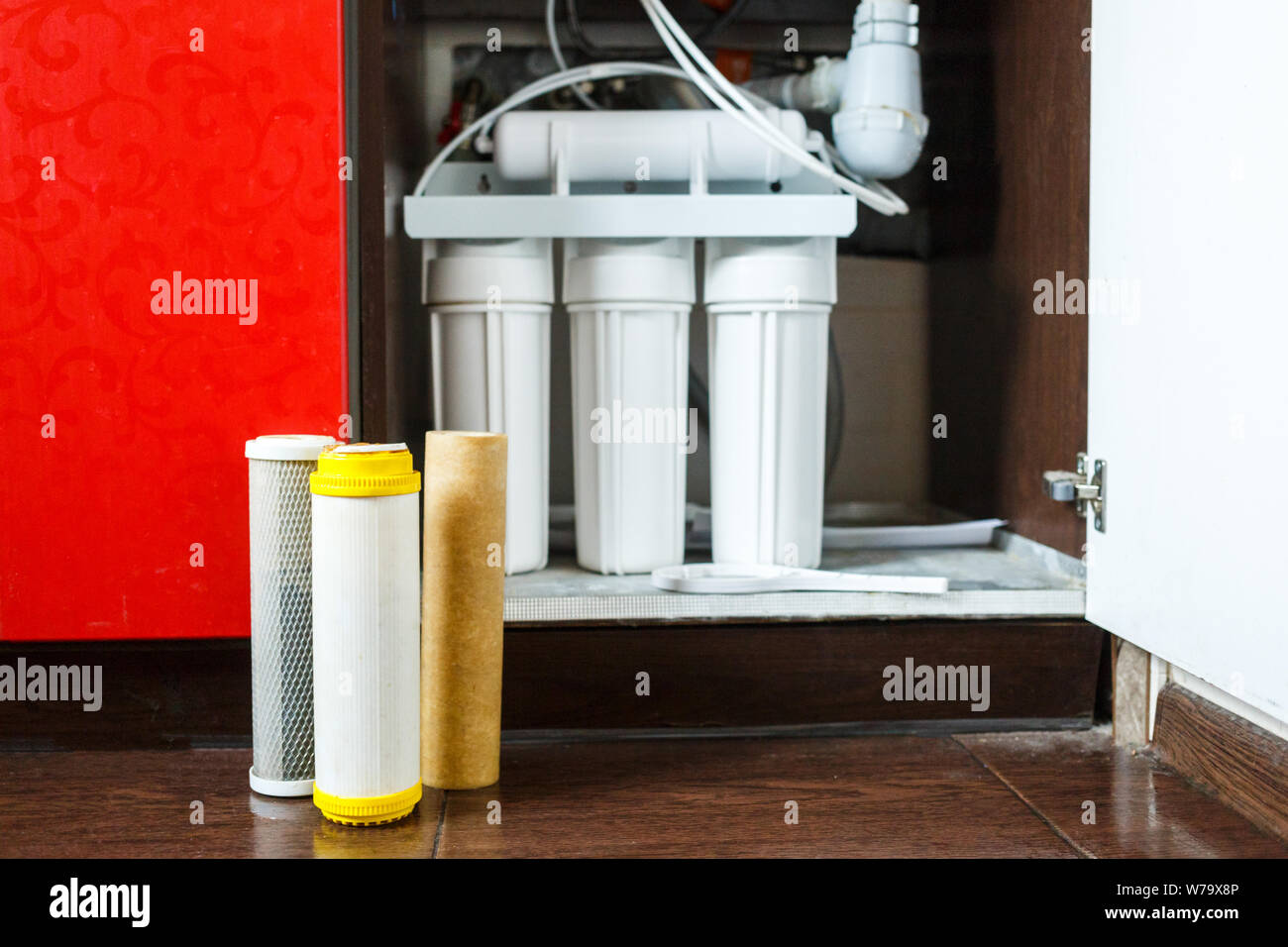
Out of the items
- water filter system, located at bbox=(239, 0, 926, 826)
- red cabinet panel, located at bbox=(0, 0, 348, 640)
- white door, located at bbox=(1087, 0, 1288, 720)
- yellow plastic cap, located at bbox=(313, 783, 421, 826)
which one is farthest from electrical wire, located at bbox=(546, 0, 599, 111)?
yellow plastic cap, located at bbox=(313, 783, 421, 826)

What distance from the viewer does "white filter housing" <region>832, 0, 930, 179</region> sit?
1151mm

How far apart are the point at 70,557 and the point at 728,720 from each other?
564 millimetres

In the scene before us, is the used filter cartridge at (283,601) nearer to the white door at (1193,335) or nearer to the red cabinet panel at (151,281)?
the red cabinet panel at (151,281)

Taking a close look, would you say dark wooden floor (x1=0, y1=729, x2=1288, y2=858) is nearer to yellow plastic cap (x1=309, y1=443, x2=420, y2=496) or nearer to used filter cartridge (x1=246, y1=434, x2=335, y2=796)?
used filter cartridge (x1=246, y1=434, x2=335, y2=796)

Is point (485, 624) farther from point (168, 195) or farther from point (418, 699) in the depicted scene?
point (168, 195)

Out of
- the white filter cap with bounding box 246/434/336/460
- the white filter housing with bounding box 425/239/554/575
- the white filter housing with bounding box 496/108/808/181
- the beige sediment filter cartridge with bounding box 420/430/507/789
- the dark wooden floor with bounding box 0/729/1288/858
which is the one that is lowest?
the dark wooden floor with bounding box 0/729/1288/858

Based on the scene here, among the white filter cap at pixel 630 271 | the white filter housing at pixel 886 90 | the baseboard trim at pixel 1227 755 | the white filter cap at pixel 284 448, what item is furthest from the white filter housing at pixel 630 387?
the baseboard trim at pixel 1227 755

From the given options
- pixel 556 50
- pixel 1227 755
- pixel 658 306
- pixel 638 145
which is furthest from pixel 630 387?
pixel 1227 755

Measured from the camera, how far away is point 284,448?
83cm

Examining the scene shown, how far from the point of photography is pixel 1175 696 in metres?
0.93

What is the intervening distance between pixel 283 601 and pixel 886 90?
768mm

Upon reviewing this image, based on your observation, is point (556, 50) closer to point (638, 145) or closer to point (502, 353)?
point (638, 145)

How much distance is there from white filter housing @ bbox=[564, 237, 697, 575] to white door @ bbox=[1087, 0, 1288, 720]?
15.2 inches
